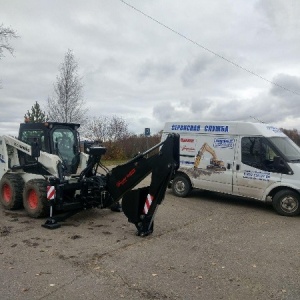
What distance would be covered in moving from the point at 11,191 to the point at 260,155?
21.9ft

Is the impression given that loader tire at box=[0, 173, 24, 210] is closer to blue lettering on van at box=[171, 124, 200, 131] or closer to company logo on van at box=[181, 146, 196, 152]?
company logo on van at box=[181, 146, 196, 152]

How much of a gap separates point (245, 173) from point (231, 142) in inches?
39.6

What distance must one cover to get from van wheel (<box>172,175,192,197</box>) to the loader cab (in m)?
3.70

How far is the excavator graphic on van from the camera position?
10805mm

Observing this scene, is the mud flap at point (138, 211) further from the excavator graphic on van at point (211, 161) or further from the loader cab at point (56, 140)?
the excavator graphic on van at point (211, 161)

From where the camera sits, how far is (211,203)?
36.5 feet

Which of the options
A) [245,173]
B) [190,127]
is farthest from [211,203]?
[190,127]

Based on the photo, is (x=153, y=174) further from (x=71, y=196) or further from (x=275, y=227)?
(x=275, y=227)

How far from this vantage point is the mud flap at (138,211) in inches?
285

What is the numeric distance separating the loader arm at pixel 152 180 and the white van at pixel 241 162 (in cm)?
369

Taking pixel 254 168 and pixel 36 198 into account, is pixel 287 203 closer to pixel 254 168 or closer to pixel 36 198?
pixel 254 168

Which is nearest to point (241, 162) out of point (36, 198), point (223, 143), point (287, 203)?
point (223, 143)

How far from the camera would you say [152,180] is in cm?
718

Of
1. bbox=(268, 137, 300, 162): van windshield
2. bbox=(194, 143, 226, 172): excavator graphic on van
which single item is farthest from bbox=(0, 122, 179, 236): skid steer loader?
bbox=(268, 137, 300, 162): van windshield
